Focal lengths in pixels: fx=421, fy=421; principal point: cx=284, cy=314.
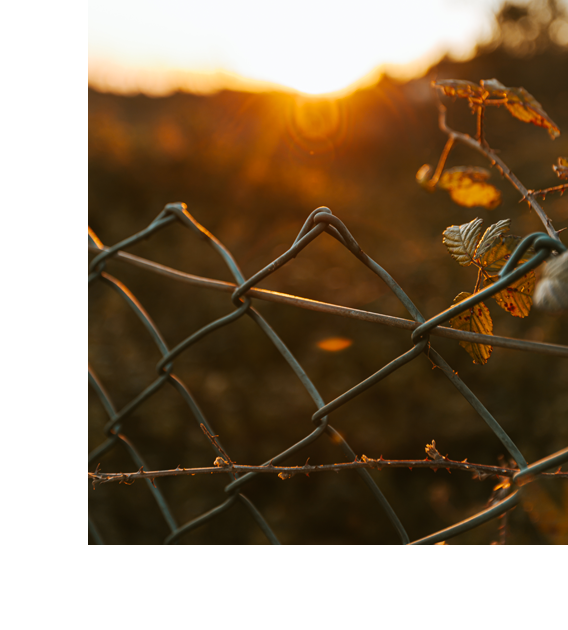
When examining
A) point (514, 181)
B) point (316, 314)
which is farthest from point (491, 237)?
point (316, 314)

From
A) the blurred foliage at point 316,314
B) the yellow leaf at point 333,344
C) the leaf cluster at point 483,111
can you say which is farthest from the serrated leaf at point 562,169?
the yellow leaf at point 333,344

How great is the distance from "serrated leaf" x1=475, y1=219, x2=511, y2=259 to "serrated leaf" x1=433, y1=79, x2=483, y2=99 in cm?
16

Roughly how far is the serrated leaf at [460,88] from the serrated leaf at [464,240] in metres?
0.15

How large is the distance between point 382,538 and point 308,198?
184 centimetres

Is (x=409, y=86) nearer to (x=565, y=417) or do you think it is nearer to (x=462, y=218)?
(x=462, y=218)

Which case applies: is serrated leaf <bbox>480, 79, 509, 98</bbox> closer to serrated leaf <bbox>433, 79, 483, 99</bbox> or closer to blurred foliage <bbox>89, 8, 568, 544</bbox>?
serrated leaf <bbox>433, 79, 483, 99</bbox>

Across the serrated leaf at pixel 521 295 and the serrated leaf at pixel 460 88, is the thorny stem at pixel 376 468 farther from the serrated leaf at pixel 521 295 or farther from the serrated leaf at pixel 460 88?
the serrated leaf at pixel 460 88

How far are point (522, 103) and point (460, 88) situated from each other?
2.1 inches

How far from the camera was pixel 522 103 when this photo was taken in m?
0.36

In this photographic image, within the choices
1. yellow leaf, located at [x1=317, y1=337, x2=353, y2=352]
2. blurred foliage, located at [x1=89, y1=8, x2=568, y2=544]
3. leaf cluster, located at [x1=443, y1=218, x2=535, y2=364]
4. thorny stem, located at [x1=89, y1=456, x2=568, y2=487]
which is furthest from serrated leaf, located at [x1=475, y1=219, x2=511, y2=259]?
yellow leaf, located at [x1=317, y1=337, x2=353, y2=352]

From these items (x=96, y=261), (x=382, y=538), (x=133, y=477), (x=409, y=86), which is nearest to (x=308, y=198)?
(x=409, y=86)

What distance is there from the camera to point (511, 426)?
1.49 metres

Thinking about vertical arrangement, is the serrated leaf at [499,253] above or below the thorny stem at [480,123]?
below

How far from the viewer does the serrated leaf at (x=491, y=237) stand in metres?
0.27
